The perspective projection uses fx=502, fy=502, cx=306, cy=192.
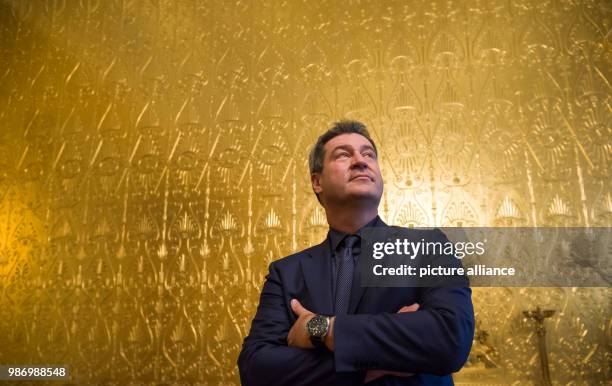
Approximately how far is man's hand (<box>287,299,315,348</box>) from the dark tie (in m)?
0.09

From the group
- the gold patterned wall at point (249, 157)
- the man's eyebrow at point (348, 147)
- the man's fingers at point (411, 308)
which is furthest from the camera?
the gold patterned wall at point (249, 157)

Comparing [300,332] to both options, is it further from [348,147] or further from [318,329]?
[348,147]

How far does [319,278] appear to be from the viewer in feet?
4.28

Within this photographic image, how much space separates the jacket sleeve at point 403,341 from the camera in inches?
41.6

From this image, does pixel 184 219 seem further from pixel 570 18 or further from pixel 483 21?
pixel 570 18

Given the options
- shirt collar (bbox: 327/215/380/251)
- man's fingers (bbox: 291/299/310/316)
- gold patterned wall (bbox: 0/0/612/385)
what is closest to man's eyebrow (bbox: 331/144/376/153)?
shirt collar (bbox: 327/215/380/251)

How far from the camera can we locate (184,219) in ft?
8.79

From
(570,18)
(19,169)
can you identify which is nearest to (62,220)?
(19,169)

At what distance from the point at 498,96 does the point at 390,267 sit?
1798 mm

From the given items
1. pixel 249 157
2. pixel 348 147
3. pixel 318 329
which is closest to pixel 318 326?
pixel 318 329

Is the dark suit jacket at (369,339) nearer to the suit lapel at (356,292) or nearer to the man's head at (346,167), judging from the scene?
the suit lapel at (356,292)

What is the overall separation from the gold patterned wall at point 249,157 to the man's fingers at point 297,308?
1301 mm

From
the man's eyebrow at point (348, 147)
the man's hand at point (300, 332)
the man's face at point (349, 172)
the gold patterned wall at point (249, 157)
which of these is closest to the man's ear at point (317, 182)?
the man's face at point (349, 172)

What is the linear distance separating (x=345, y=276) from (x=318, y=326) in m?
0.21
